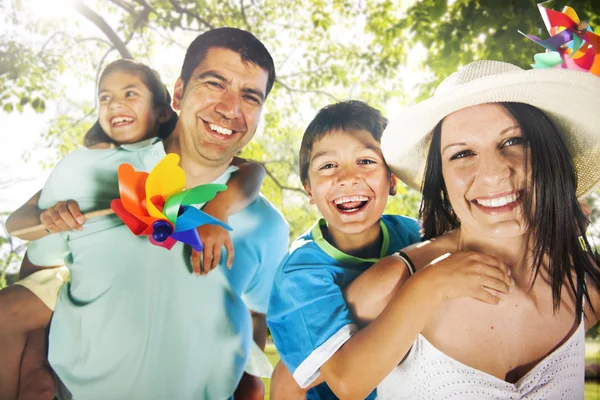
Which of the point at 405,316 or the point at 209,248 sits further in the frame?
the point at 209,248

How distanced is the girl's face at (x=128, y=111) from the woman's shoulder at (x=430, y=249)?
3.08 ft

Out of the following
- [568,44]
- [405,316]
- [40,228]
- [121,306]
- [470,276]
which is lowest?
[121,306]

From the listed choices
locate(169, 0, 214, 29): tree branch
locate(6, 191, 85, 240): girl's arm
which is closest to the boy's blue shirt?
locate(6, 191, 85, 240): girl's arm

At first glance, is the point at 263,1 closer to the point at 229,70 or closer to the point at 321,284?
the point at 229,70

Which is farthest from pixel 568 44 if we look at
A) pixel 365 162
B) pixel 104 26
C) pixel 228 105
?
pixel 104 26

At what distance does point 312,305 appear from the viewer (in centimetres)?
132

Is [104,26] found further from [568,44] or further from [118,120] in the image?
[568,44]

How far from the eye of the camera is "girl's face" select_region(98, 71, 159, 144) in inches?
64.2

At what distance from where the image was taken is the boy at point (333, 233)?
1.33 m

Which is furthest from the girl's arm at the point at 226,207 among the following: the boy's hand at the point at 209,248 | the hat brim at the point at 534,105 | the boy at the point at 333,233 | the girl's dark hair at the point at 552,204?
A: the girl's dark hair at the point at 552,204

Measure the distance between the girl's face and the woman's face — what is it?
1.00 m

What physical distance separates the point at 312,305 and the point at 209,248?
1.51 ft

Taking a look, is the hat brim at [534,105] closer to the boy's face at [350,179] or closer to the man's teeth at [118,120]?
the boy's face at [350,179]

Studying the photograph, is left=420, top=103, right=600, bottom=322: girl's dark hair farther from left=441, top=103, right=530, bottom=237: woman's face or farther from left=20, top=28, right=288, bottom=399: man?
left=20, top=28, right=288, bottom=399: man
